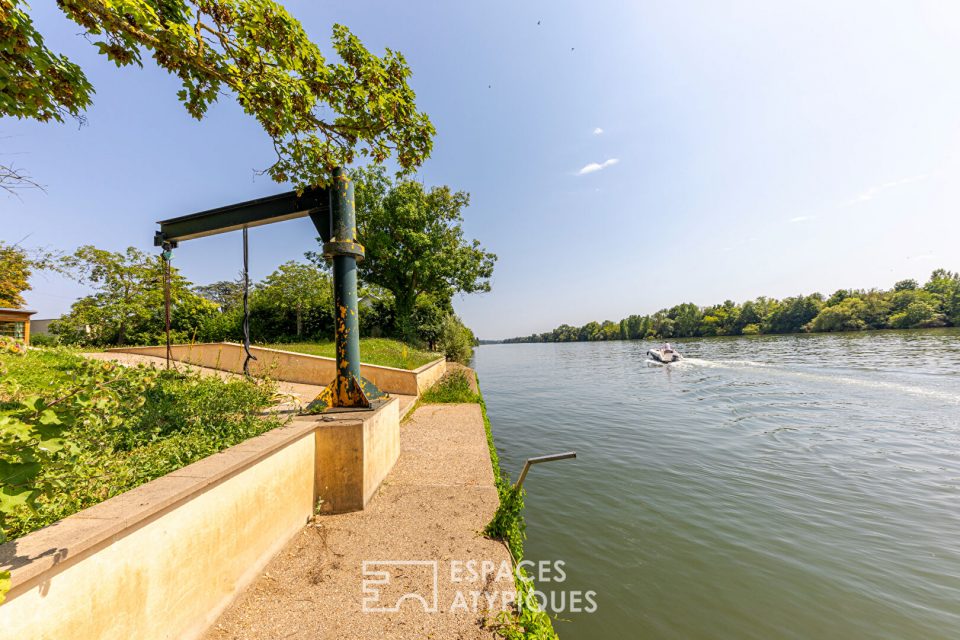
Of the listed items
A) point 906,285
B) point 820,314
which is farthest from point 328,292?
point 906,285

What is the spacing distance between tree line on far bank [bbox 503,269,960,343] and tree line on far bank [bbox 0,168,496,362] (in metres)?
70.2

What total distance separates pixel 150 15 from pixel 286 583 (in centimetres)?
510

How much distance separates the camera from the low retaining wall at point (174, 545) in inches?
66.8

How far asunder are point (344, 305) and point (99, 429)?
2642mm

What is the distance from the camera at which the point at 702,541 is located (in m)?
4.89

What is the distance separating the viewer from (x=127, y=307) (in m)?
15.0

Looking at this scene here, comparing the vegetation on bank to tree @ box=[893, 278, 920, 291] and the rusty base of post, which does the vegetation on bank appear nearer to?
the rusty base of post

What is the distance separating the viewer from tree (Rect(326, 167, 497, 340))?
70.1ft

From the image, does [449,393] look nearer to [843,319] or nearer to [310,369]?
[310,369]

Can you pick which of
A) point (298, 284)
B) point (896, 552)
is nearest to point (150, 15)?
point (896, 552)

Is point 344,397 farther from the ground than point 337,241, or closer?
closer

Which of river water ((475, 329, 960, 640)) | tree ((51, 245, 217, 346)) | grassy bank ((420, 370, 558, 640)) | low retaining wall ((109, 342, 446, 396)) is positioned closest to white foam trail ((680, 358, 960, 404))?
river water ((475, 329, 960, 640))

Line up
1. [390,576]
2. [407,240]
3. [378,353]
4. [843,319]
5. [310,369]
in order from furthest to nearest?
[843,319] → [407,240] → [378,353] → [310,369] → [390,576]

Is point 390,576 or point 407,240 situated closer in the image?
point 390,576
